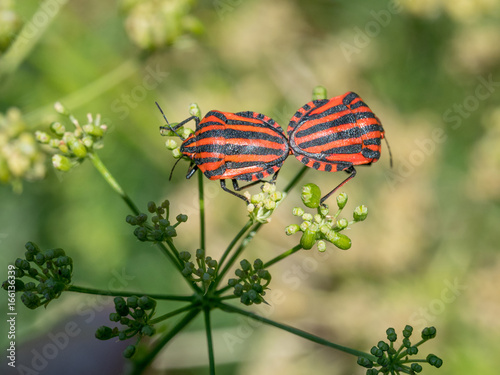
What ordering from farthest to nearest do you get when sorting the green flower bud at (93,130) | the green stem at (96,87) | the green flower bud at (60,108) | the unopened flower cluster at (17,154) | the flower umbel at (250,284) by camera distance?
1. the green stem at (96,87)
2. the unopened flower cluster at (17,154)
3. the green flower bud at (60,108)
4. the green flower bud at (93,130)
5. the flower umbel at (250,284)

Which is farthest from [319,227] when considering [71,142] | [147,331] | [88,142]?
[71,142]

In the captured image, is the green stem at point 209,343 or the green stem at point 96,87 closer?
the green stem at point 209,343

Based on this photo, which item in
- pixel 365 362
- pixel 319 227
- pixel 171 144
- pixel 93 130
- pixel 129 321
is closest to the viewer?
pixel 365 362

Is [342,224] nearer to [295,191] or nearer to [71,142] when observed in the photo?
[71,142]

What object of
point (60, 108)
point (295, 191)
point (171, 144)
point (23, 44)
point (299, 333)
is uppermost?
point (295, 191)

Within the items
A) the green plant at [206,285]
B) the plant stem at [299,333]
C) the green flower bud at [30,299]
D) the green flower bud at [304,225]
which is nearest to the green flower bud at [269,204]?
the green plant at [206,285]

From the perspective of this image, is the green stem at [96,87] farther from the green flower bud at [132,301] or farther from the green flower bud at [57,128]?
the green flower bud at [132,301]

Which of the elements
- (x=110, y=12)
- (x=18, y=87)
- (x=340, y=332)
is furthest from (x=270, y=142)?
(x=110, y=12)
